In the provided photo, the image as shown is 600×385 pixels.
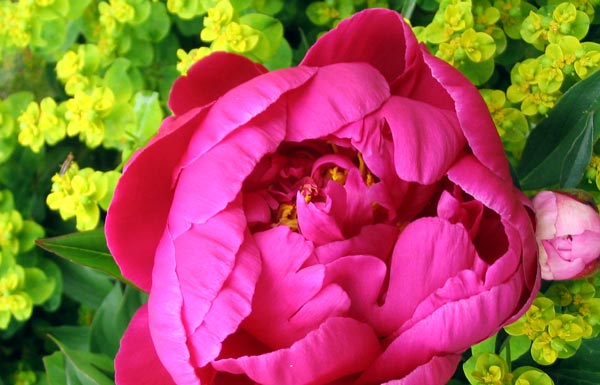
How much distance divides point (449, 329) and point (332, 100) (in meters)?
0.19

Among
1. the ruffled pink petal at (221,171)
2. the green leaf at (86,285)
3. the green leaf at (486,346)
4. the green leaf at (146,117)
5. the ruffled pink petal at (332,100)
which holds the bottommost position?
the green leaf at (86,285)

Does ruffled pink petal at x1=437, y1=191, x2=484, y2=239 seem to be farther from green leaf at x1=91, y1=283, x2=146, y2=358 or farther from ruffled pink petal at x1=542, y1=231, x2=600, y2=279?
green leaf at x1=91, y1=283, x2=146, y2=358

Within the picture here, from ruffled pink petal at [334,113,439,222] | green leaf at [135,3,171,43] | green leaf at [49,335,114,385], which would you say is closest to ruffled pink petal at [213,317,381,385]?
ruffled pink petal at [334,113,439,222]

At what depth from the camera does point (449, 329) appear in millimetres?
572

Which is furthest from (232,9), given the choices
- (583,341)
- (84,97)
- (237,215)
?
(583,341)

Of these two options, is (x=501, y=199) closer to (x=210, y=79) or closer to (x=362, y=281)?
(x=362, y=281)

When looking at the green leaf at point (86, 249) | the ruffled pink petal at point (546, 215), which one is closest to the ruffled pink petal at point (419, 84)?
the ruffled pink petal at point (546, 215)

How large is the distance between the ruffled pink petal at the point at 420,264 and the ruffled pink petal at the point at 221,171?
13 cm

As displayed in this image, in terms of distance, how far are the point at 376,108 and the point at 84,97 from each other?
1.19 ft

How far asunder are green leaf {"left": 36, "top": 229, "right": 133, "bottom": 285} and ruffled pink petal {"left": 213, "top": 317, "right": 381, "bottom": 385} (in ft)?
0.76

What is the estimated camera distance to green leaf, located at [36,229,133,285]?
2.53 ft

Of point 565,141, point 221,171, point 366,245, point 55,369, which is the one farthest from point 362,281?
point 55,369

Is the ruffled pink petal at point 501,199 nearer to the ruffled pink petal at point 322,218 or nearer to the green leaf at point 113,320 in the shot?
the ruffled pink petal at point 322,218

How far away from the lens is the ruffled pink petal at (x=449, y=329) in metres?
0.57
